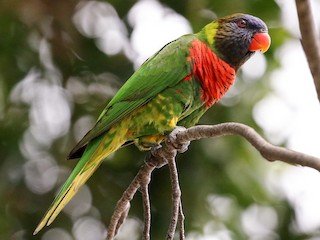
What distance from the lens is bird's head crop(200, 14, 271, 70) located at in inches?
110

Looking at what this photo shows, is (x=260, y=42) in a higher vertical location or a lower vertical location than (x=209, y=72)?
higher

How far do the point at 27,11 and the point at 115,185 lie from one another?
1.40 m

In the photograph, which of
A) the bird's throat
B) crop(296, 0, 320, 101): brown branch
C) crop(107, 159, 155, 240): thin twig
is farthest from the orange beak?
crop(296, 0, 320, 101): brown branch

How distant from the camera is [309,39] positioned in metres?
1.05

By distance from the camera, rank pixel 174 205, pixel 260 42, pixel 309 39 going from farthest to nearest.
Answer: pixel 260 42, pixel 174 205, pixel 309 39

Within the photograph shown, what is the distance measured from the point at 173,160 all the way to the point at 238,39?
3.11 ft

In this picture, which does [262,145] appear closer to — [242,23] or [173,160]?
[173,160]

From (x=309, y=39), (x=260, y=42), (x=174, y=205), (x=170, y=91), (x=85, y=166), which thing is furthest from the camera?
(x=260, y=42)

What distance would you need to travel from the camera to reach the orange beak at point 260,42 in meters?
2.77

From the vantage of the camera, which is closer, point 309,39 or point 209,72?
point 309,39

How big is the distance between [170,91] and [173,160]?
585mm

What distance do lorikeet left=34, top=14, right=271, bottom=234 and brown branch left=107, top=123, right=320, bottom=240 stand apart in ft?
1.08

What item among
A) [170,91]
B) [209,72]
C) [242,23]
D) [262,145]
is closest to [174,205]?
[262,145]

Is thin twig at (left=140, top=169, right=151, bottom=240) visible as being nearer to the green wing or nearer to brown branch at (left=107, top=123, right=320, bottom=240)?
brown branch at (left=107, top=123, right=320, bottom=240)
